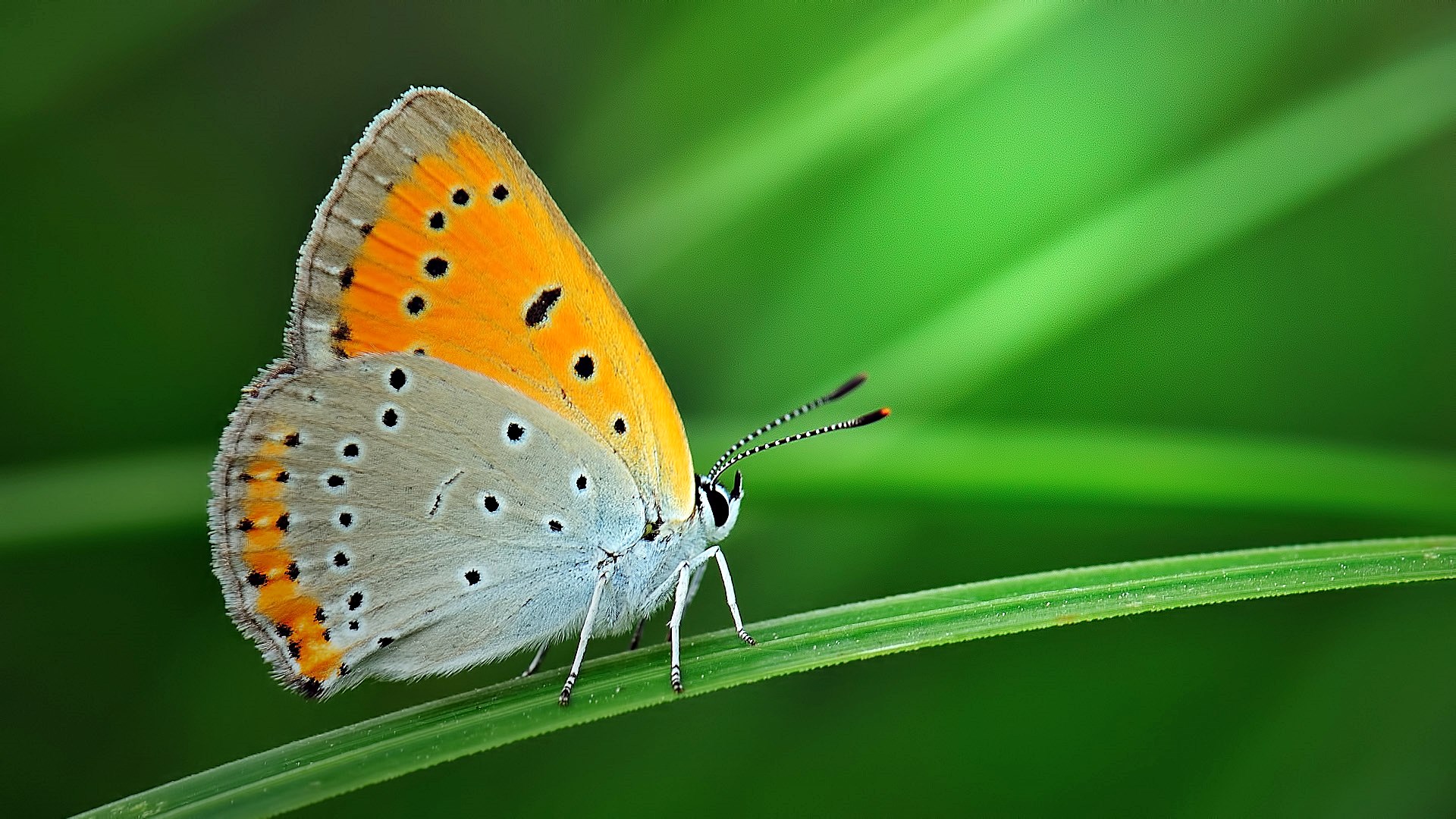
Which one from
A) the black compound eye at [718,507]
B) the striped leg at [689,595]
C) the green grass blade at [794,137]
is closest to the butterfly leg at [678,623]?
the striped leg at [689,595]

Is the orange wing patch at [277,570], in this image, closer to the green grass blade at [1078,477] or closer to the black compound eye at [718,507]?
the green grass blade at [1078,477]

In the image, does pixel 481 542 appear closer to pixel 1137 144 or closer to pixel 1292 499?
pixel 1292 499

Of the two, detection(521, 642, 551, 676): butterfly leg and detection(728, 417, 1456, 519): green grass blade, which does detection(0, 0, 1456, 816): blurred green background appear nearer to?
detection(728, 417, 1456, 519): green grass blade

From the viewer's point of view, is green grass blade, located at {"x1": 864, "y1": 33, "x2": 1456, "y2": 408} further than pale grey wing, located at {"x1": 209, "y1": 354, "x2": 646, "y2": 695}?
Yes

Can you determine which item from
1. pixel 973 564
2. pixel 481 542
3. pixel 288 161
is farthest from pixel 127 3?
pixel 973 564

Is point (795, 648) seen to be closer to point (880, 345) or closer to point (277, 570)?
point (277, 570)

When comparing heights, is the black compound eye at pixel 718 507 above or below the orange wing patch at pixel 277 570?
below

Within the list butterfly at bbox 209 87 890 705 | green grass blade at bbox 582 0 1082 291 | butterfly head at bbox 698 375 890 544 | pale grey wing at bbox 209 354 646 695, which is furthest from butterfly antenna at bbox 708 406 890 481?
green grass blade at bbox 582 0 1082 291
